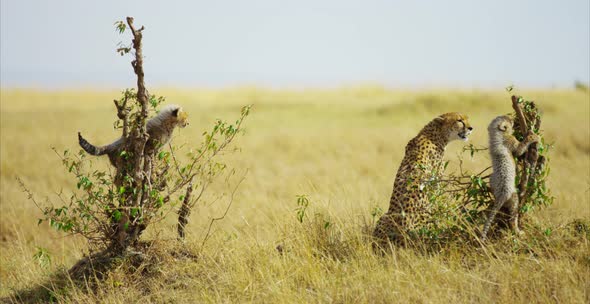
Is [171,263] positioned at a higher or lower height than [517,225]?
lower

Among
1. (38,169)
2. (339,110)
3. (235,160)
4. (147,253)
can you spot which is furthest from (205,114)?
(147,253)

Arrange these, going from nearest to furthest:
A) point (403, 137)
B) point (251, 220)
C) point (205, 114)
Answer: point (251, 220) → point (403, 137) → point (205, 114)

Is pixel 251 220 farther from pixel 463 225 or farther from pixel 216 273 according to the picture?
pixel 463 225

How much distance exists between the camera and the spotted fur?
4.66 meters

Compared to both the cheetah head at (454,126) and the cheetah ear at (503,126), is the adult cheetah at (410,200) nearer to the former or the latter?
the cheetah head at (454,126)

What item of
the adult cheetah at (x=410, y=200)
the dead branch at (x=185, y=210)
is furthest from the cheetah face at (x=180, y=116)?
the adult cheetah at (x=410, y=200)

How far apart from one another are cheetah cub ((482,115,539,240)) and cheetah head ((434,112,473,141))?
0.61m

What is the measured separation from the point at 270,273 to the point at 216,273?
442 mm

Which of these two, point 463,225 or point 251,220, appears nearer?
point 463,225

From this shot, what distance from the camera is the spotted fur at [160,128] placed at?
466 centimetres

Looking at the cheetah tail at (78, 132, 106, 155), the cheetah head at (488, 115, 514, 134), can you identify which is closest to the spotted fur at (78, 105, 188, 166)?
the cheetah tail at (78, 132, 106, 155)

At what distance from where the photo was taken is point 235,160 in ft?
43.2

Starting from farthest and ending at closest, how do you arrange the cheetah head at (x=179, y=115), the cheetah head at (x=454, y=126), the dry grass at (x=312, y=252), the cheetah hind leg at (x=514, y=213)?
1. the cheetah head at (x=454, y=126)
2. the cheetah head at (x=179, y=115)
3. the cheetah hind leg at (x=514, y=213)
4. the dry grass at (x=312, y=252)

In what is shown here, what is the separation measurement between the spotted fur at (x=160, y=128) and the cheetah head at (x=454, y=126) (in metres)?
2.09
